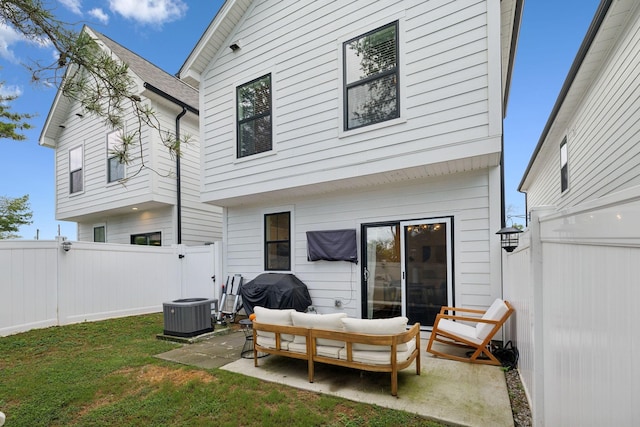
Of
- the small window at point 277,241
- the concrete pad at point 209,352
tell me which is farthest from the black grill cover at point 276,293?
the concrete pad at point 209,352

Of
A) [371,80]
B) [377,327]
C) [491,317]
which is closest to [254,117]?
[371,80]

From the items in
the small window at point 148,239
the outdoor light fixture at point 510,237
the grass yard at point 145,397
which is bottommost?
the grass yard at point 145,397

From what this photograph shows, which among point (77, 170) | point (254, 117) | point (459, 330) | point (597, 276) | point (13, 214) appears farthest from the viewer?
point (13, 214)

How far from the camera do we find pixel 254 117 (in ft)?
24.4

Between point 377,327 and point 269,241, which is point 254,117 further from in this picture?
point 377,327

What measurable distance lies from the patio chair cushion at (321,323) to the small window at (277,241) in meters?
3.41

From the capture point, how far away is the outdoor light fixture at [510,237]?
15.0 ft

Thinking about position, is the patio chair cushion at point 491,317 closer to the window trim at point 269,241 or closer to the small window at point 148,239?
the window trim at point 269,241

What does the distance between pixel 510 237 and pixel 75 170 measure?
13.6 m

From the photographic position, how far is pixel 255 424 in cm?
300

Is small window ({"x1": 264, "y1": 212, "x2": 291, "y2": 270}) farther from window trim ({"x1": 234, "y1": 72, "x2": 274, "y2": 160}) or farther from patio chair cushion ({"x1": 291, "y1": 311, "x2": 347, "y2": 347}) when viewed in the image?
patio chair cushion ({"x1": 291, "y1": 311, "x2": 347, "y2": 347})

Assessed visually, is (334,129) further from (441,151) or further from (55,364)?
(55,364)

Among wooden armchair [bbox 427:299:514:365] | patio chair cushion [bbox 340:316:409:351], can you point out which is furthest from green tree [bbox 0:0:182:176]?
wooden armchair [bbox 427:299:514:365]

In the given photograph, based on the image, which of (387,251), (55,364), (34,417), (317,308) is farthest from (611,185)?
(55,364)
